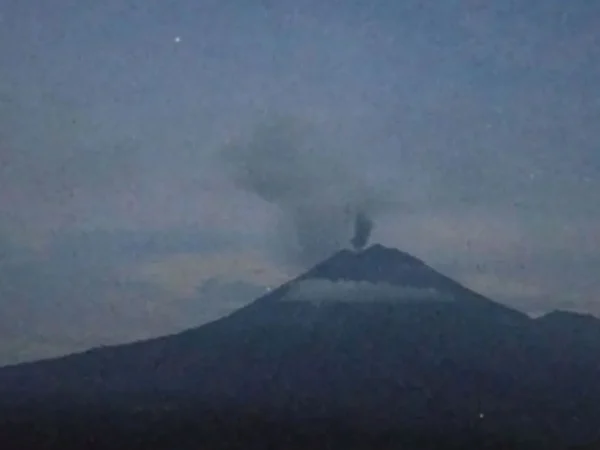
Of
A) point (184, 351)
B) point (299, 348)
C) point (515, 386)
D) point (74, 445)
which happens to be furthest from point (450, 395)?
point (74, 445)

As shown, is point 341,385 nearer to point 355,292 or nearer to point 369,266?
point 369,266

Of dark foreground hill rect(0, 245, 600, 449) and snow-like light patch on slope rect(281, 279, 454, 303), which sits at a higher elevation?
snow-like light patch on slope rect(281, 279, 454, 303)

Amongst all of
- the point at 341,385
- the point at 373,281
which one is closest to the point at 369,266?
the point at 373,281

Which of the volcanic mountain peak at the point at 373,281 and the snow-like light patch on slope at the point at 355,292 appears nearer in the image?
the volcanic mountain peak at the point at 373,281

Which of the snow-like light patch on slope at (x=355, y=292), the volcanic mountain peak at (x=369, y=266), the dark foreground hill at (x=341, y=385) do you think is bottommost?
the dark foreground hill at (x=341, y=385)

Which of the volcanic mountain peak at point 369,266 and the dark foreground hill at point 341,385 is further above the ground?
the volcanic mountain peak at point 369,266

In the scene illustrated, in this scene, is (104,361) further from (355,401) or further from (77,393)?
(355,401)
